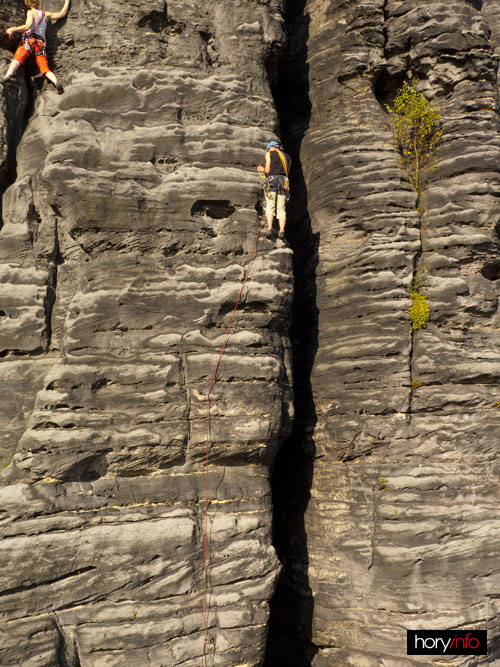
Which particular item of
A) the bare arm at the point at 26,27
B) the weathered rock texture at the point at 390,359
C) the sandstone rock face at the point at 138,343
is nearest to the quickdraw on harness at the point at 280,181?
the sandstone rock face at the point at 138,343

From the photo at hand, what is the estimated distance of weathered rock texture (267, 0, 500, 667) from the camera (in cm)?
927

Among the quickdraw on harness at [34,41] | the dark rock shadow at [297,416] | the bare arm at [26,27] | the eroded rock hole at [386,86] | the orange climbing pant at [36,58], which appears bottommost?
the dark rock shadow at [297,416]

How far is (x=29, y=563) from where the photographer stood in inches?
301

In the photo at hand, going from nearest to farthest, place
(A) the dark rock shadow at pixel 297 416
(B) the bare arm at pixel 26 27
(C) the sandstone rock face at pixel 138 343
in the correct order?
1. (C) the sandstone rock face at pixel 138 343
2. (B) the bare arm at pixel 26 27
3. (A) the dark rock shadow at pixel 297 416

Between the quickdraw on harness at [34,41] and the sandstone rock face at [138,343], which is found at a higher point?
the quickdraw on harness at [34,41]

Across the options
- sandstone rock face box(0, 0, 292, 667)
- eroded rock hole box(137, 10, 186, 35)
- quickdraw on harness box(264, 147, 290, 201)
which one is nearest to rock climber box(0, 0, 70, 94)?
sandstone rock face box(0, 0, 292, 667)

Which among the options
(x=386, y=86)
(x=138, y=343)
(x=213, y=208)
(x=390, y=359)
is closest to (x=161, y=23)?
(x=213, y=208)

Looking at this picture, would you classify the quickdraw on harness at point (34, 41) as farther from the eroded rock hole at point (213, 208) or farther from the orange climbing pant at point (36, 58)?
the eroded rock hole at point (213, 208)

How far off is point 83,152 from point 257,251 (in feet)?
9.85

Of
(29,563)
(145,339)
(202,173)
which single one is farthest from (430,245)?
(29,563)

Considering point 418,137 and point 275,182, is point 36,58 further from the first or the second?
point 418,137

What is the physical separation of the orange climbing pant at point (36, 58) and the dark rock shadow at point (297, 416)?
12.4ft

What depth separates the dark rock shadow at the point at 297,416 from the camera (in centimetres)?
1038

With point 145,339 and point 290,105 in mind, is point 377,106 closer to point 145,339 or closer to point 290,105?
point 290,105
